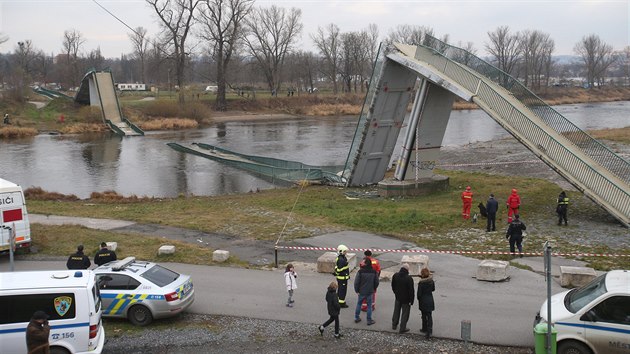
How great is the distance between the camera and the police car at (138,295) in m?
12.6

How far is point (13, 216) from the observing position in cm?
1875

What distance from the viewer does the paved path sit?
12.3m

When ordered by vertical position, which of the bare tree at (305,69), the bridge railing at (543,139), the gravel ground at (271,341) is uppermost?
the bare tree at (305,69)

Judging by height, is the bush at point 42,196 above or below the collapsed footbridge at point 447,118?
below

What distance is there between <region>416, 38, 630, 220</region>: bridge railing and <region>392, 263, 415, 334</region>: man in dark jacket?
39.6 feet

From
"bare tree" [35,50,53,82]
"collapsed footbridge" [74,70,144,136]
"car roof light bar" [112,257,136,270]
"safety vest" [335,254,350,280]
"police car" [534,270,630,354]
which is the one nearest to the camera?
"police car" [534,270,630,354]

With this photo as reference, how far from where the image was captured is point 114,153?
5653 cm

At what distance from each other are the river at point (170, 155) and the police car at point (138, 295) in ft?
75.7

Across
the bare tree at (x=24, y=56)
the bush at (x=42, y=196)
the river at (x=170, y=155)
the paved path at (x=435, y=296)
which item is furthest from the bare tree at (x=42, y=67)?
the paved path at (x=435, y=296)

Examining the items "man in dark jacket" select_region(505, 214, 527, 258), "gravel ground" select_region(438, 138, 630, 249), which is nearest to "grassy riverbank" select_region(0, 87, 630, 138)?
"gravel ground" select_region(438, 138, 630, 249)

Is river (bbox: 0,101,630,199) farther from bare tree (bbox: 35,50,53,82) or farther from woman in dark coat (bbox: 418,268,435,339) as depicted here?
bare tree (bbox: 35,50,53,82)

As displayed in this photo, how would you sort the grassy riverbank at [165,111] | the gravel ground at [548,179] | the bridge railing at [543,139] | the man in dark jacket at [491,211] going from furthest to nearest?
the grassy riverbank at [165,111], the bridge railing at [543,139], the man in dark jacket at [491,211], the gravel ground at [548,179]

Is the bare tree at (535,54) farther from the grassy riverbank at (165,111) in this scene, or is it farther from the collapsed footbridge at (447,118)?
the collapsed footbridge at (447,118)

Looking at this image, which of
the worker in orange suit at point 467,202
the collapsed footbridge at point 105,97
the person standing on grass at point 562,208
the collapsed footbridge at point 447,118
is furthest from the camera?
the collapsed footbridge at point 105,97
